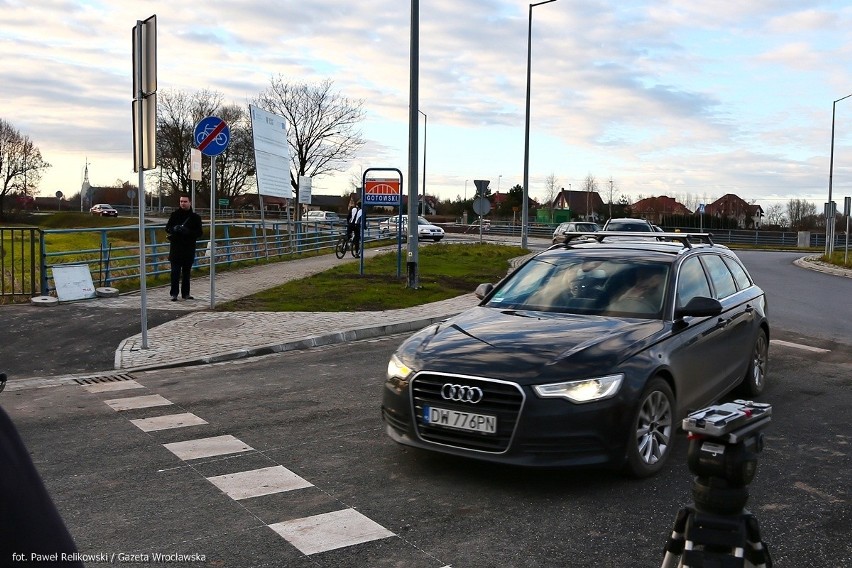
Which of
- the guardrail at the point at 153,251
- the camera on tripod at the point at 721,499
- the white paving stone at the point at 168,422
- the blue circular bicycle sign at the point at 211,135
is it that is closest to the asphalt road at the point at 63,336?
the guardrail at the point at 153,251

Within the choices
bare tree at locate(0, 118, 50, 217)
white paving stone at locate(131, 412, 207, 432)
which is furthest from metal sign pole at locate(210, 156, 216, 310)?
bare tree at locate(0, 118, 50, 217)

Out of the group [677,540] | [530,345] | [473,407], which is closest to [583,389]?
[530,345]

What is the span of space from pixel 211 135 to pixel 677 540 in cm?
1226

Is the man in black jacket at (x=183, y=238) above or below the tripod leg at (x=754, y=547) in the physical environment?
above

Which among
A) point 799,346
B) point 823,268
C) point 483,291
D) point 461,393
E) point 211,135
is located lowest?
point 799,346

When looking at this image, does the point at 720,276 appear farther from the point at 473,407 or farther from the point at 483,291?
the point at 473,407

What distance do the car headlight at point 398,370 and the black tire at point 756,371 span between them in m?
3.73

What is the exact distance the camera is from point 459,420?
5.24m

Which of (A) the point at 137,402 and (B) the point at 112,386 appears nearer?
(A) the point at 137,402

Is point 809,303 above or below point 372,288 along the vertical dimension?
below

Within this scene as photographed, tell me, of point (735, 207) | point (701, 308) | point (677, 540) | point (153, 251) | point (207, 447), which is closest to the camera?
point (677, 540)

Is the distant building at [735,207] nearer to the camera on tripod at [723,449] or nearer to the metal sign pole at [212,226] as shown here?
the metal sign pole at [212,226]

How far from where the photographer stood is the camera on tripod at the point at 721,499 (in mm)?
2496

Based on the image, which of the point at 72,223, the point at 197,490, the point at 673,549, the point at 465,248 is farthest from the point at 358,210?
the point at 72,223
